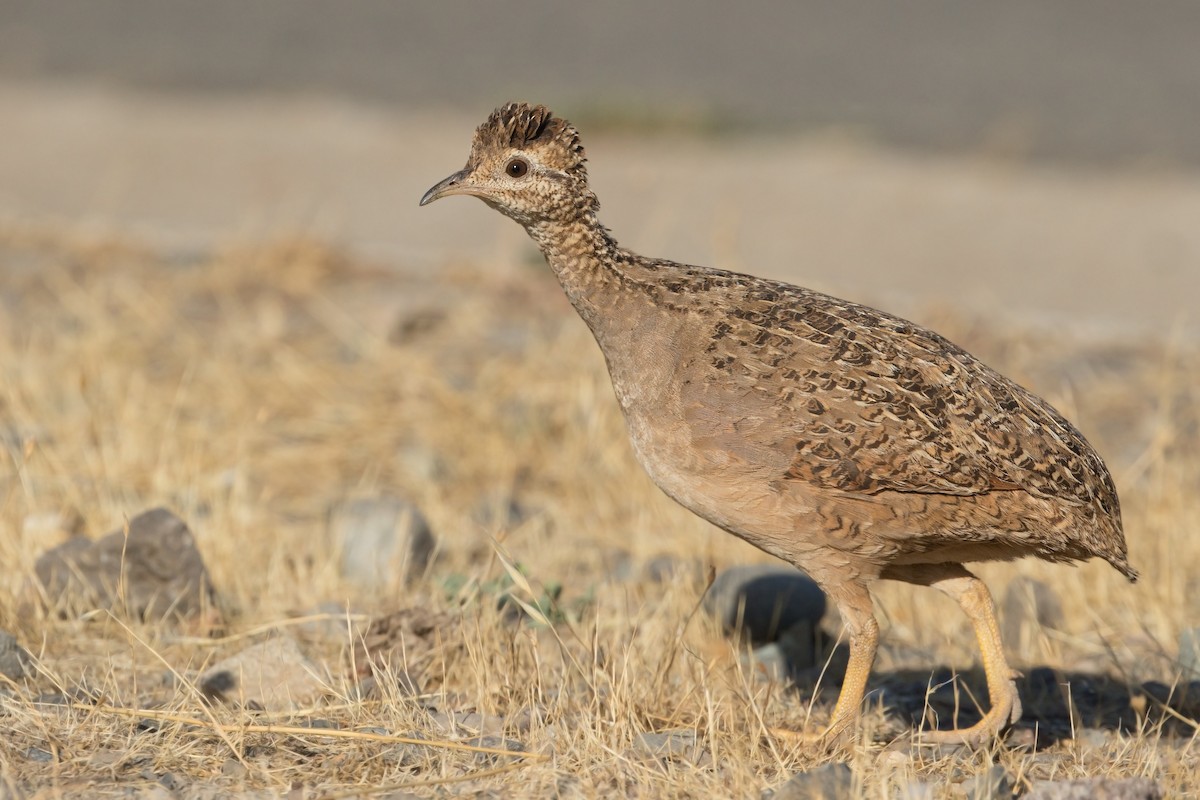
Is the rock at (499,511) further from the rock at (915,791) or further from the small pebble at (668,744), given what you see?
the rock at (915,791)

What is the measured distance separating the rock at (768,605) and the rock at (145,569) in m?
1.96

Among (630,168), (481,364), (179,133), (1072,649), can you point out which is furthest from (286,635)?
(179,133)

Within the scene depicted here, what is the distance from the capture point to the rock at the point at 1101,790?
4156 mm

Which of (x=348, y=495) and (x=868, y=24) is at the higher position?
(x=868, y=24)

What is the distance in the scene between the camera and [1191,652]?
5672mm

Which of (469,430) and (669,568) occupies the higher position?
(469,430)

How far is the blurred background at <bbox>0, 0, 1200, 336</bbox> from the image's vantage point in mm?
12508

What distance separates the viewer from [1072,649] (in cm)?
618

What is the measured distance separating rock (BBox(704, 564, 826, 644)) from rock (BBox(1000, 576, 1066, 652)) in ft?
2.50

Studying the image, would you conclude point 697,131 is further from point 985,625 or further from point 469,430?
point 985,625

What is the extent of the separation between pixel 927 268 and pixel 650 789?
28.7 ft

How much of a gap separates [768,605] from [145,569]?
235 centimetres

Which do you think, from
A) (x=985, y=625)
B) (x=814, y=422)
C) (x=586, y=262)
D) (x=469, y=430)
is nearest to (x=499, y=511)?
(x=469, y=430)

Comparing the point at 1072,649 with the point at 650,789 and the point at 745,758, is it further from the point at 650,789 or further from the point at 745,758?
the point at 650,789
